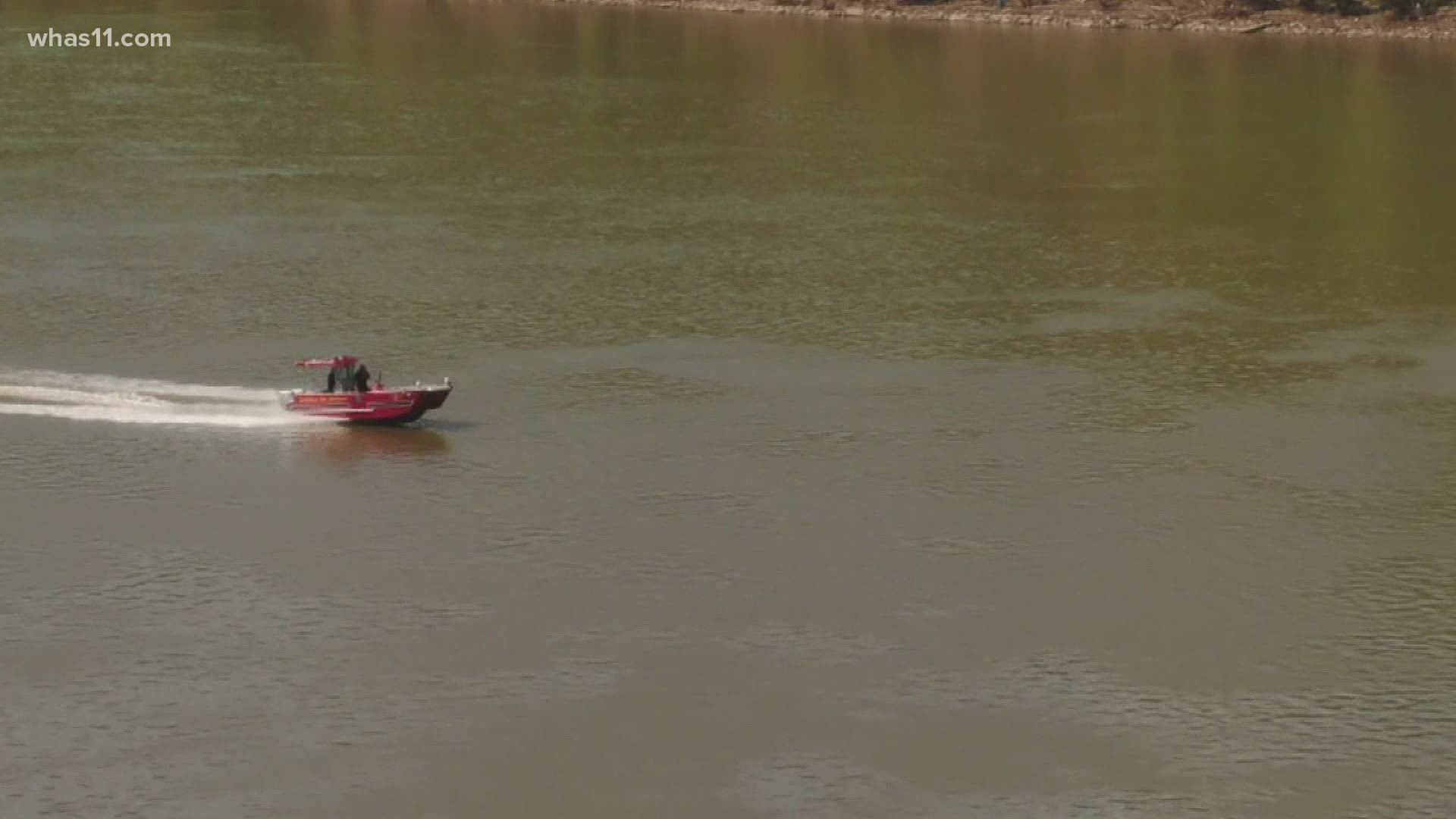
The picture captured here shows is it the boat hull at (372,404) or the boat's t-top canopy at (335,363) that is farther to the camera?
the boat's t-top canopy at (335,363)

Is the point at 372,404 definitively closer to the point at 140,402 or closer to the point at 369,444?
the point at 369,444

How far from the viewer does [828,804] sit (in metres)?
18.7

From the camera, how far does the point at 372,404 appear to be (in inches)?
1104

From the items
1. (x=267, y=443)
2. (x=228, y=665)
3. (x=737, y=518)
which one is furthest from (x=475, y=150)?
(x=228, y=665)

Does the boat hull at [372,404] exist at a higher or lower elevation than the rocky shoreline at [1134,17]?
lower

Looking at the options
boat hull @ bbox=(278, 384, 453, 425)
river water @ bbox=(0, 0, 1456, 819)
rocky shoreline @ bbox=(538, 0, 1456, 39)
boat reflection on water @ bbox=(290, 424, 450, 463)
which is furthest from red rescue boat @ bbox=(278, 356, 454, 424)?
rocky shoreline @ bbox=(538, 0, 1456, 39)

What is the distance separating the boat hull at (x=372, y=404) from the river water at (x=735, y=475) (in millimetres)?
254

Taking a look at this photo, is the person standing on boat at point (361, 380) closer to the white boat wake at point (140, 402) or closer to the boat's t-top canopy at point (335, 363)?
the boat's t-top canopy at point (335, 363)

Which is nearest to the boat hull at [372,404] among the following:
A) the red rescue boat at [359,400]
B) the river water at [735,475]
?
the red rescue boat at [359,400]

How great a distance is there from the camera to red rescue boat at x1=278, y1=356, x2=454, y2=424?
2794cm

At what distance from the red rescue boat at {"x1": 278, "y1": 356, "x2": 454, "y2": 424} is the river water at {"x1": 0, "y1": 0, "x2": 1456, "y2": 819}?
0.87 feet

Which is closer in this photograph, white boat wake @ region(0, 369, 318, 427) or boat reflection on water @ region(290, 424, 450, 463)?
boat reflection on water @ region(290, 424, 450, 463)

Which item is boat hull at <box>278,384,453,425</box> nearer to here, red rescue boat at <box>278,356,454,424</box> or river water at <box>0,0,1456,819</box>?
red rescue boat at <box>278,356,454,424</box>

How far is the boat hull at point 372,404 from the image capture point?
27922 millimetres
